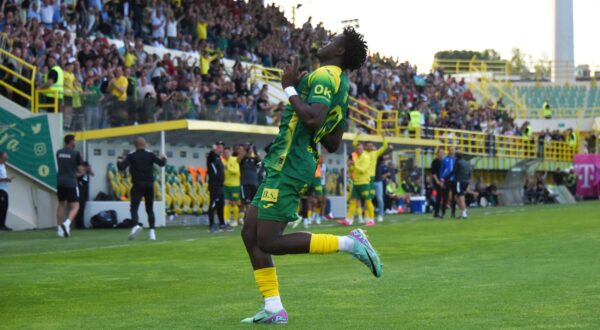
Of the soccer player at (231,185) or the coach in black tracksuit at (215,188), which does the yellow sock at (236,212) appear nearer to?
the soccer player at (231,185)

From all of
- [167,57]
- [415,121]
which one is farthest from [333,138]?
[415,121]

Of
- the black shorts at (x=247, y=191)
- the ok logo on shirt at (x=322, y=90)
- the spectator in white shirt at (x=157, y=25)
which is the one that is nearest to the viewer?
the ok logo on shirt at (x=322, y=90)

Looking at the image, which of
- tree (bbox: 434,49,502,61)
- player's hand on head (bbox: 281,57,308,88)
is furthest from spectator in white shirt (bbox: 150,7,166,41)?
Answer: tree (bbox: 434,49,502,61)

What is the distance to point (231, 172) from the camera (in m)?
28.2

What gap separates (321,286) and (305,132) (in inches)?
126

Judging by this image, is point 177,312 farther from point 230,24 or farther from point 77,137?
point 230,24

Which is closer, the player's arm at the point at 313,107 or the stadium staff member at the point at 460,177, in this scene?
the player's arm at the point at 313,107

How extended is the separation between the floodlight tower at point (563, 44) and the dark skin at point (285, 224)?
70751 mm

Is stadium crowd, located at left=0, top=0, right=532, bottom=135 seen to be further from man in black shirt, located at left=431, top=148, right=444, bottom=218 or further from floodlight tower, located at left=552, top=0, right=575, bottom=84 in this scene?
floodlight tower, located at left=552, top=0, right=575, bottom=84

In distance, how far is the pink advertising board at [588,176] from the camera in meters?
57.9

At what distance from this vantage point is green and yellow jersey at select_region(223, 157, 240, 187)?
28.2 meters

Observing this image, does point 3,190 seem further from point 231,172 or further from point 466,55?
point 466,55

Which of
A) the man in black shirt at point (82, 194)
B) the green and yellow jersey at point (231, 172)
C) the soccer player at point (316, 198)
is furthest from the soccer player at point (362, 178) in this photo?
the man in black shirt at point (82, 194)

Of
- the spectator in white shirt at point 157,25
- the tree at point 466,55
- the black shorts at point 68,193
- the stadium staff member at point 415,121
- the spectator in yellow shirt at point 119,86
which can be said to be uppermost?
the tree at point 466,55
